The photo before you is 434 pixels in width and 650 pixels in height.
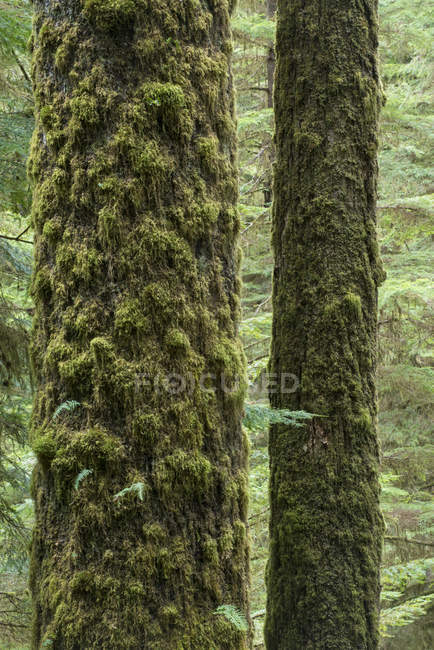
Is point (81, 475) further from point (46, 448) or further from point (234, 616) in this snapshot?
point (234, 616)

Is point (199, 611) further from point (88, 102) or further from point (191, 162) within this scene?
point (88, 102)

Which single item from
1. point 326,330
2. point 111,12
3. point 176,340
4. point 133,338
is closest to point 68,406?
point 133,338

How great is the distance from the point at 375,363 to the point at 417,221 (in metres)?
5.58

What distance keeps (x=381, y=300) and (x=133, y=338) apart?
6.09 meters

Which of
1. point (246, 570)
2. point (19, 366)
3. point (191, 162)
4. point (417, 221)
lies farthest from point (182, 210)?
point (417, 221)

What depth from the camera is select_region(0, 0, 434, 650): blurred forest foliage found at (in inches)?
197

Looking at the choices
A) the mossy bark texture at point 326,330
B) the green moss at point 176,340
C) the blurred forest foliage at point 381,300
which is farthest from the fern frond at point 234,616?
the blurred forest foliage at point 381,300

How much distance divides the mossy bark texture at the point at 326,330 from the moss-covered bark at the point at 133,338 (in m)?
1.94

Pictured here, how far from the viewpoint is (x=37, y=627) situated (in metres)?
1.86

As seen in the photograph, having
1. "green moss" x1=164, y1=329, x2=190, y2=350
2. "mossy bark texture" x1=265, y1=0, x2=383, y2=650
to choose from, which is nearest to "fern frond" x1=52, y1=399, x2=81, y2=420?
"green moss" x1=164, y1=329, x2=190, y2=350

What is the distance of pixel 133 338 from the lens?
1823 mm

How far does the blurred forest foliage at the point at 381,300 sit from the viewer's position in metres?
4.99

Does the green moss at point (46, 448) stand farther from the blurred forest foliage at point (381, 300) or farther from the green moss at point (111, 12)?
the blurred forest foliage at point (381, 300)

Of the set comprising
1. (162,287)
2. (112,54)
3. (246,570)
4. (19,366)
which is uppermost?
(112,54)
